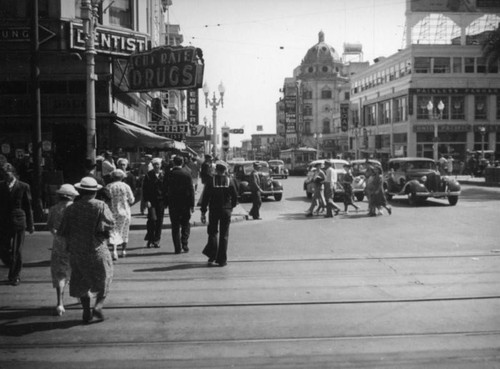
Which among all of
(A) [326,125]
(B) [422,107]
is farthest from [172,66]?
(A) [326,125]

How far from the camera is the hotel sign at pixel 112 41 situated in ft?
63.1

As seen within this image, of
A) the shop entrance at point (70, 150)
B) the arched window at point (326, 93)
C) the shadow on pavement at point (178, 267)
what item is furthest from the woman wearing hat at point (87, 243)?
the arched window at point (326, 93)

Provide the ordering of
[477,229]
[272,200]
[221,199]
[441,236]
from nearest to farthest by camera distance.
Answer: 1. [221,199]
2. [441,236]
3. [477,229]
4. [272,200]

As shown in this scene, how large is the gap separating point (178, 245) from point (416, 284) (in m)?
4.91

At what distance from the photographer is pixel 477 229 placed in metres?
14.0

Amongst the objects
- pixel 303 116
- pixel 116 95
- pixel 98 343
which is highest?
pixel 303 116

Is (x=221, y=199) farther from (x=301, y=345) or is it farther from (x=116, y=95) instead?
(x=116, y=95)

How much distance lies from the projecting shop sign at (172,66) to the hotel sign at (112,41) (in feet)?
1.80

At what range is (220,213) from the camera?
9656mm

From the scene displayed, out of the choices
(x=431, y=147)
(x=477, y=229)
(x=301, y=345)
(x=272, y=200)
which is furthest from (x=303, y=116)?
(x=301, y=345)

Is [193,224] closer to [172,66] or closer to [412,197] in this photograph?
[172,66]

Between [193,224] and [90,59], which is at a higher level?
[90,59]

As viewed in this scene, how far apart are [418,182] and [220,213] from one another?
1297 centimetres

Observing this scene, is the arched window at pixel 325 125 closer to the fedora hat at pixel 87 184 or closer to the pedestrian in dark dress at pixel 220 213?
the pedestrian in dark dress at pixel 220 213
